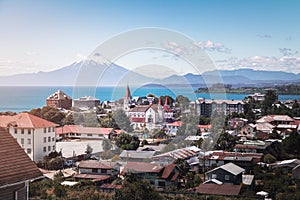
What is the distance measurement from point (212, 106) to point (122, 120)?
3.18 ft

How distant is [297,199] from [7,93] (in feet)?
12.0

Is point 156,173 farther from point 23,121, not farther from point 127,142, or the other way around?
point 23,121

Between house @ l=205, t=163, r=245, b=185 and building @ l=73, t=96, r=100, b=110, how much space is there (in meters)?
1.37

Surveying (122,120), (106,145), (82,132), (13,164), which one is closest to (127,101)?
(122,120)

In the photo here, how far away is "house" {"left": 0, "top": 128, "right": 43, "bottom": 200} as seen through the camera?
1543 mm

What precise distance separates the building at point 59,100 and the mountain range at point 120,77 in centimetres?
14

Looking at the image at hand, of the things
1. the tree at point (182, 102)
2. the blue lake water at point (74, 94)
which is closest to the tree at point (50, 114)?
the blue lake water at point (74, 94)

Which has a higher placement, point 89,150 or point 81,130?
point 81,130

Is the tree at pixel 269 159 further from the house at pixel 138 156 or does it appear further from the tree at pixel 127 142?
the tree at pixel 127 142

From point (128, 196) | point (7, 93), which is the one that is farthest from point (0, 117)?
point (128, 196)

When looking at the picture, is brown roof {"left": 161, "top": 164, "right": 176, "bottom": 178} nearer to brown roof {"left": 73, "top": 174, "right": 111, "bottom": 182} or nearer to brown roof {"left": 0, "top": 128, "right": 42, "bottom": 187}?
brown roof {"left": 73, "top": 174, "right": 111, "bottom": 182}

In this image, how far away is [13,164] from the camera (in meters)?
1.61

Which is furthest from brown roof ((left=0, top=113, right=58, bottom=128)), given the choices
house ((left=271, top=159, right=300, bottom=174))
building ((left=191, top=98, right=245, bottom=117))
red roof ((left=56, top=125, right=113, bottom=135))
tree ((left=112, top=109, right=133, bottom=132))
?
house ((left=271, top=159, right=300, bottom=174))

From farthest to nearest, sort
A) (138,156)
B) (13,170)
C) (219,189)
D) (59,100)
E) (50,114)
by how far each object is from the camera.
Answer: (50,114) → (59,100) → (138,156) → (219,189) → (13,170)
